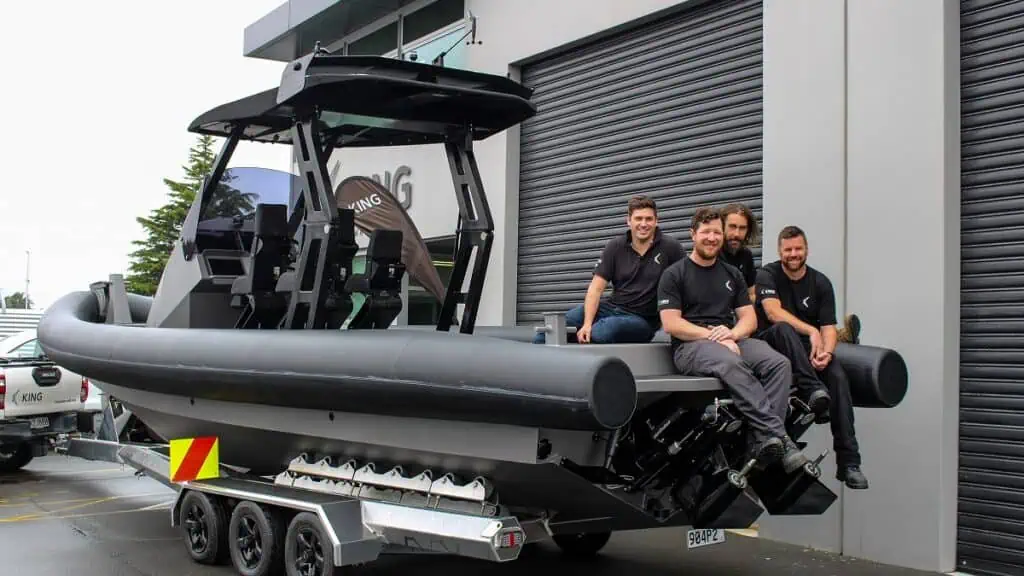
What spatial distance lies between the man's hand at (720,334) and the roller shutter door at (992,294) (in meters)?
2.36

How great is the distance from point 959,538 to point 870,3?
3.76 metres

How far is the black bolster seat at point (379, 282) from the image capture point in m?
6.19

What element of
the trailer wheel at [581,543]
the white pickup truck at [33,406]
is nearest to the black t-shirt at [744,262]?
the trailer wheel at [581,543]

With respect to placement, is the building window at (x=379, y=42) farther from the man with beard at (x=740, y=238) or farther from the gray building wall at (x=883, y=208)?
the man with beard at (x=740, y=238)

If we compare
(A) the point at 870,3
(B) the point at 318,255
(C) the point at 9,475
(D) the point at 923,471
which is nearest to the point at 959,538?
(D) the point at 923,471

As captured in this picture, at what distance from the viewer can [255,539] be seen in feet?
20.1

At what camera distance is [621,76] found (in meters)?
9.88

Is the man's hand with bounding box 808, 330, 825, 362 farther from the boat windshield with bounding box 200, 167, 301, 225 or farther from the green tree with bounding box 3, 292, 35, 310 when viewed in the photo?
the green tree with bounding box 3, 292, 35, 310

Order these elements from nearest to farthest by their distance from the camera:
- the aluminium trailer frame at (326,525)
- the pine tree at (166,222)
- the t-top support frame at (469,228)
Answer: the aluminium trailer frame at (326,525) < the t-top support frame at (469,228) < the pine tree at (166,222)

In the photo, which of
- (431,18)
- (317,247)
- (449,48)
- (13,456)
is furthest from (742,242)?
(13,456)

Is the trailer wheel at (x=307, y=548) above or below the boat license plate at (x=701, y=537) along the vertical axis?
below

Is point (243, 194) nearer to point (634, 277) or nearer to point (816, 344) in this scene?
point (634, 277)

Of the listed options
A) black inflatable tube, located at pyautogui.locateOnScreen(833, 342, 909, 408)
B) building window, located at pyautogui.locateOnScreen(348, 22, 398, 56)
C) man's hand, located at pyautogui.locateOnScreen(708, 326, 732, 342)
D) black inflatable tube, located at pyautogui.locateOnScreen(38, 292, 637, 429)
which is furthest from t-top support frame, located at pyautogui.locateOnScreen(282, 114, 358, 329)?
building window, located at pyautogui.locateOnScreen(348, 22, 398, 56)

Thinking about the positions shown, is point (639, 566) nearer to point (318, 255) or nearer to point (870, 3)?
point (318, 255)
